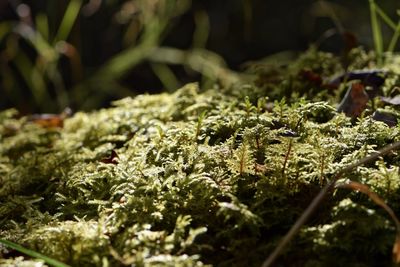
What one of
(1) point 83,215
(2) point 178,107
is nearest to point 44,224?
(1) point 83,215

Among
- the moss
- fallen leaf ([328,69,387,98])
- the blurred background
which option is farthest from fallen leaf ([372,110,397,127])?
the blurred background

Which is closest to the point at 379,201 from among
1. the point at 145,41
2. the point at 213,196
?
the point at 213,196

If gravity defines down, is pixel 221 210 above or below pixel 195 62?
above

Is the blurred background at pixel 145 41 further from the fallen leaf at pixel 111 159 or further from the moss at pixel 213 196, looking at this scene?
the moss at pixel 213 196

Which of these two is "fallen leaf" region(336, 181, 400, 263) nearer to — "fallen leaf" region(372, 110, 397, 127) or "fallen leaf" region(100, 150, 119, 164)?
"fallen leaf" region(372, 110, 397, 127)

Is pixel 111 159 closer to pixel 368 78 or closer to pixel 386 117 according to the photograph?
pixel 386 117

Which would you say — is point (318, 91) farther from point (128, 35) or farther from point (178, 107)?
point (128, 35)
